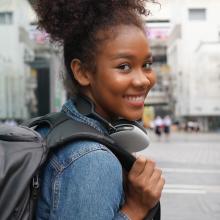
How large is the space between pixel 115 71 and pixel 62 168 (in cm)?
37

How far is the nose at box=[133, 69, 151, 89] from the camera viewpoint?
1661mm

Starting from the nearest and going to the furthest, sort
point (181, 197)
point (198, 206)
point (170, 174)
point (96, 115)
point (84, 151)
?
1. point (84, 151)
2. point (96, 115)
3. point (198, 206)
4. point (181, 197)
5. point (170, 174)

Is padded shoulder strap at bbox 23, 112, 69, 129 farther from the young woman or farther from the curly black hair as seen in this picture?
the curly black hair

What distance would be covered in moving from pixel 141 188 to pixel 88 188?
0.25 meters

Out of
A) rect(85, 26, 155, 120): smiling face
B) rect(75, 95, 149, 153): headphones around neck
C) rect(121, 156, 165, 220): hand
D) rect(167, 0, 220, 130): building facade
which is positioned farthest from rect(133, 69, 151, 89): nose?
rect(167, 0, 220, 130): building facade

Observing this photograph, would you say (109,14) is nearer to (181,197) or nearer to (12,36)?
(181,197)

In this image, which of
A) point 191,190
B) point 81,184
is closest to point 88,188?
point 81,184

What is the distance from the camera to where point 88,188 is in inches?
53.7

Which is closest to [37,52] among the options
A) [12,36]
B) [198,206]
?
[12,36]

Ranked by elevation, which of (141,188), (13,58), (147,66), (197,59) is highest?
(147,66)

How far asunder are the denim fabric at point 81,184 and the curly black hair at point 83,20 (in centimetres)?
34

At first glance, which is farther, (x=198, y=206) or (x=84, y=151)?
(x=198, y=206)

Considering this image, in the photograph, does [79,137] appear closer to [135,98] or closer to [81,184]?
[81,184]

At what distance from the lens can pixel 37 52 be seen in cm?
4909
